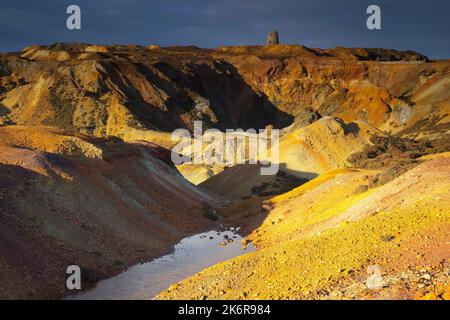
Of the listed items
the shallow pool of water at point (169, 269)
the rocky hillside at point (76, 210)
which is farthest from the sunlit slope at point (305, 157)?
the shallow pool of water at point (169, 269)

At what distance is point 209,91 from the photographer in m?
106

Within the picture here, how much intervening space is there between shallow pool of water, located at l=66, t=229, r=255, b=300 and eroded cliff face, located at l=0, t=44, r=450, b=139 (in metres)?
36.0

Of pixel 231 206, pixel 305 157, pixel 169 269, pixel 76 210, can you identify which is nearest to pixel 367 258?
pixel 169 269

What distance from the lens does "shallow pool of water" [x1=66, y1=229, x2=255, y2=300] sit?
17688 millimetres

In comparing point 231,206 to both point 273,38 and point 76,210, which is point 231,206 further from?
point 273,38

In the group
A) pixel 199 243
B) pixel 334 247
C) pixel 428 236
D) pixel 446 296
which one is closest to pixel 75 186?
pixel 199 243

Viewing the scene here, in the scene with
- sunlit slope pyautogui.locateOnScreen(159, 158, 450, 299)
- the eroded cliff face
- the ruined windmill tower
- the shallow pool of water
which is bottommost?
the shallow pool of water

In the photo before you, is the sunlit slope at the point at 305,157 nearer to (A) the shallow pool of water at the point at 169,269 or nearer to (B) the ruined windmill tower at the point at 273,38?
(A) the shallow pool of water at the point at 169,269

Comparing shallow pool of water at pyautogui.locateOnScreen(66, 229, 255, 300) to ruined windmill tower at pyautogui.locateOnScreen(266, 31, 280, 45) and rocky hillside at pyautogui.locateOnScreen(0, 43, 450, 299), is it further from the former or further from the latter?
ruined windmill tower at pyautogui.locateOnScreen(266, 31, 280, 45)

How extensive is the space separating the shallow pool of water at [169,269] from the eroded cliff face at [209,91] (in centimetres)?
3599

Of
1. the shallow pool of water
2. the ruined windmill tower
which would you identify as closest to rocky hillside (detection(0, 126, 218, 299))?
the shallow pool of water

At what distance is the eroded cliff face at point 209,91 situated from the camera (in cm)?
7769
